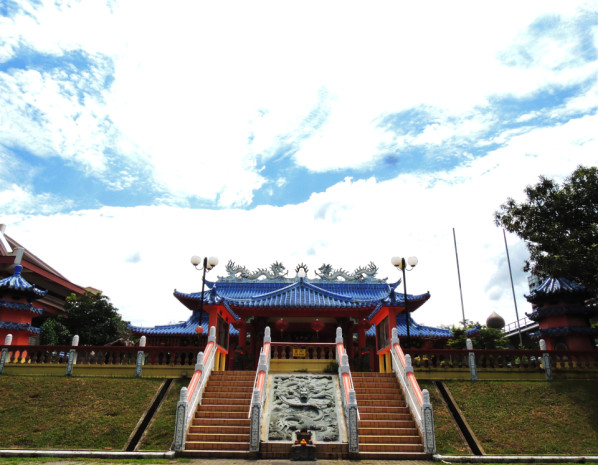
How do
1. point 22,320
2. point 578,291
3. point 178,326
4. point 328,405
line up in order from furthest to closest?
point 178,326, point 22,320, point 578,291, point 328,405

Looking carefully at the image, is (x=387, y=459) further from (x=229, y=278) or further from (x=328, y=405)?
(x=229, y=278)

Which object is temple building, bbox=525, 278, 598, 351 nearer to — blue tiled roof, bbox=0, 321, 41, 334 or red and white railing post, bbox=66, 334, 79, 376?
red and white railing post, bbox=66, 334, 79, 376

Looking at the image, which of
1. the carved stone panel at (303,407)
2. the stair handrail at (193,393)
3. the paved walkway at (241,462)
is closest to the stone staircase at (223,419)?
the stair handrail at (193,393)

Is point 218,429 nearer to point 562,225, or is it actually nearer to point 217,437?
point 217,437

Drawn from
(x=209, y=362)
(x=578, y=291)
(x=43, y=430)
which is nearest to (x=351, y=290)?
(x=578, y=291)

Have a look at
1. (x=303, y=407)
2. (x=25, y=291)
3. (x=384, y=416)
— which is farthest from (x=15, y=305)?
(x=384, y=416)

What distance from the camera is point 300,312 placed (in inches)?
785

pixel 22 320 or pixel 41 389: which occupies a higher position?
pixel 22 320

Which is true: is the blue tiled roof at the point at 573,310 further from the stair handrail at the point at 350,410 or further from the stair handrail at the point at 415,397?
the stair handrail at the point at 350,410

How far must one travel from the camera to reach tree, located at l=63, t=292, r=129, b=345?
1072 inches

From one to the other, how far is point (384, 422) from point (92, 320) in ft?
72.6

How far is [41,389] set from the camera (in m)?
14.4

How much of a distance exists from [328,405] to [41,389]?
969 cm

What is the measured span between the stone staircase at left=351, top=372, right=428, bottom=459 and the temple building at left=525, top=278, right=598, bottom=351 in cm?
907
